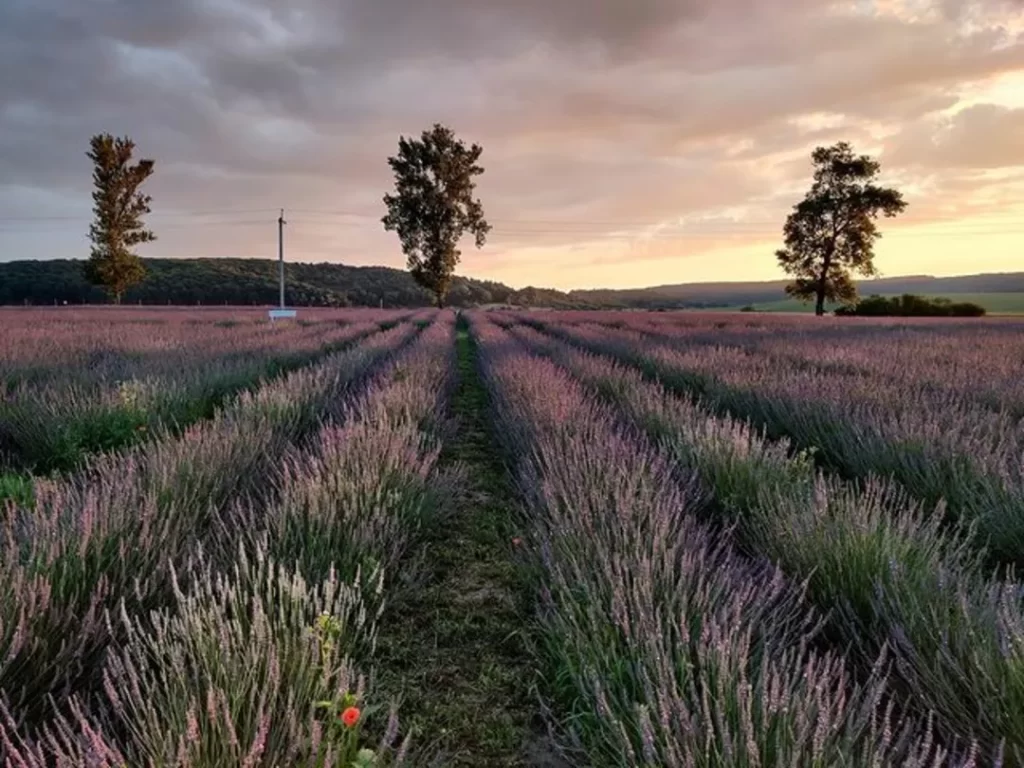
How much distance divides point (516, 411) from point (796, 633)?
344cm

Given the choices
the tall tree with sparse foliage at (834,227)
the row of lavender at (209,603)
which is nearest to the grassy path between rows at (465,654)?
the row of lavender at (209,603)

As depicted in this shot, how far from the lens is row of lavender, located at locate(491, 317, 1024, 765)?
5.67ft

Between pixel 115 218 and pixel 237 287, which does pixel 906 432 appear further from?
pixel 237 287

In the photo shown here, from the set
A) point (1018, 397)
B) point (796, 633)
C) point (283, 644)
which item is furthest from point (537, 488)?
point (1018, 397)

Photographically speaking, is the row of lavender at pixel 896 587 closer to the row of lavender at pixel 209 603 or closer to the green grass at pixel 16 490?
the row of lavender at pixel 209 603

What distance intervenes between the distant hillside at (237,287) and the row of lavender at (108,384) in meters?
60.5

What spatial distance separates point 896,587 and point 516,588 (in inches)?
71.8

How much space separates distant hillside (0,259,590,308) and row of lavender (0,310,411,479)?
2381 inches

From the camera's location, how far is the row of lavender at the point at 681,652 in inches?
54.6

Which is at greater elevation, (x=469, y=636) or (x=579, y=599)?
(x=579, y=599)

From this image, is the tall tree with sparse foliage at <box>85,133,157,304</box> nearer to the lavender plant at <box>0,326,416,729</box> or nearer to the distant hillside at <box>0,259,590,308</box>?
the distant hillside at <box>0,259,590,308</box>

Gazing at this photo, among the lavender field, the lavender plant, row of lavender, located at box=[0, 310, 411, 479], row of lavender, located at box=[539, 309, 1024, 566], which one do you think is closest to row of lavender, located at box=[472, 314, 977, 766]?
the lavender field

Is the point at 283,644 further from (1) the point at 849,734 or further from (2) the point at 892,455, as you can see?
(2) the point at 892,455

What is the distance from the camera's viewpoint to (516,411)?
5562 millimetres
